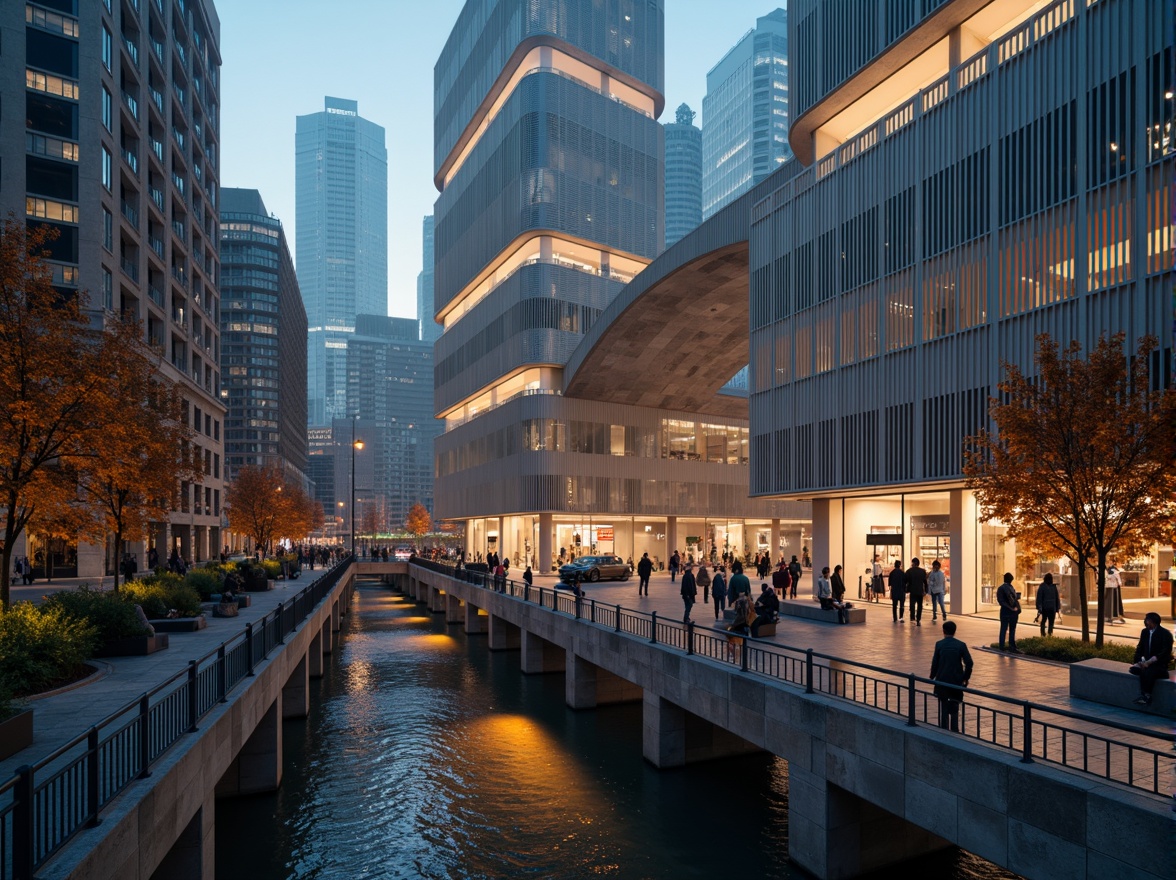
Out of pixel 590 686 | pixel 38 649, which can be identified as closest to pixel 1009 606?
pixel 590 686

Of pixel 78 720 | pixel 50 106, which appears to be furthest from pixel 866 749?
pixel 50 106

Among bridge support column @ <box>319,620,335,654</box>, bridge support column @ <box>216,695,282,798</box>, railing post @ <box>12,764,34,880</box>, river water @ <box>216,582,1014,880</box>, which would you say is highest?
railing post @ <box>12,764,34,880</box>

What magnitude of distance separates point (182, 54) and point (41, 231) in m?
58.2

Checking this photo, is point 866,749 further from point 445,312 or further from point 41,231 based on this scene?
point 445,312

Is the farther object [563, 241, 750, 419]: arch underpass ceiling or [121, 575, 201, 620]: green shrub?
[563, 241, 750, 419]: arch underpass ceiling

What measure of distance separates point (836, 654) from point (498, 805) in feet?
25.1

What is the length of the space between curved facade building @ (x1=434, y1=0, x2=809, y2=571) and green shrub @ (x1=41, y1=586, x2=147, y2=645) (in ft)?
120

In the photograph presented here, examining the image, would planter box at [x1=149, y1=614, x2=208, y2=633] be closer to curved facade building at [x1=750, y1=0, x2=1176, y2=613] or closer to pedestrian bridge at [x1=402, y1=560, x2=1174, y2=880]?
pedestrian bridge at [x1=402, y1=560, x2=1174, y2=880]

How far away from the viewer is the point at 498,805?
16828mm

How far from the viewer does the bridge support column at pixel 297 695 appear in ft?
80.7

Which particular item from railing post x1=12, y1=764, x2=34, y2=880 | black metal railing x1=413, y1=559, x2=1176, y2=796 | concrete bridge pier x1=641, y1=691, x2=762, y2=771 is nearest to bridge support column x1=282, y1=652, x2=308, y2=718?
black metal railing x1=413, y1=559, x2=1176, y2=796

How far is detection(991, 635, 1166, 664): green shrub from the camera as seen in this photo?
1513 centimetres

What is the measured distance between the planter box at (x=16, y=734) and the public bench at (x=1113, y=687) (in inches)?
581

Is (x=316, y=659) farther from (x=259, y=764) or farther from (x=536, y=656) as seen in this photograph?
(x=259, y=764)
